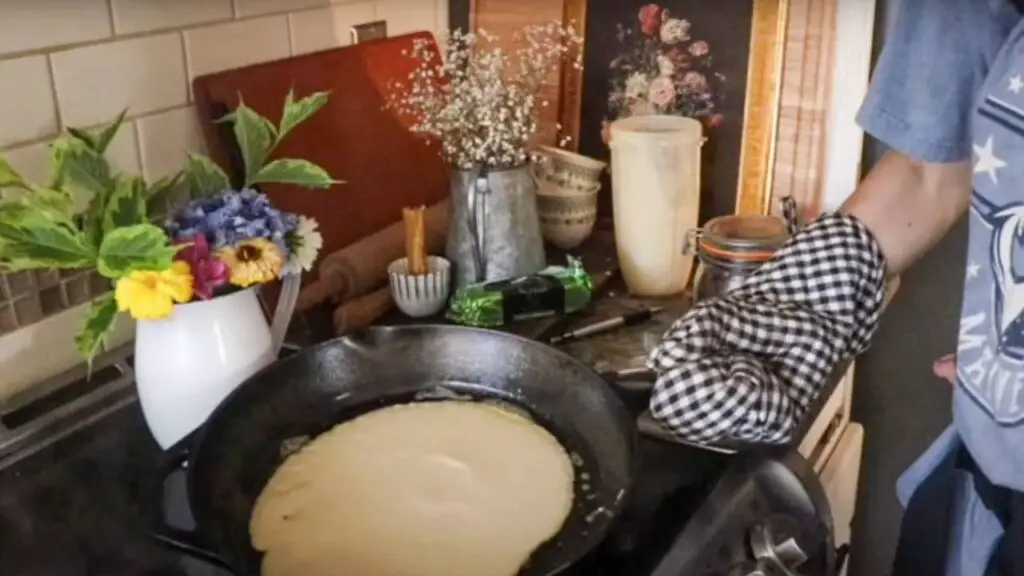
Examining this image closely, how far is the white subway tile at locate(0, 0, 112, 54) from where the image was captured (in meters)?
0.81

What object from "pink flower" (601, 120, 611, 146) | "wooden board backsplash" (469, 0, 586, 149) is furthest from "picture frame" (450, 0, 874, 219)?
"pink flower" (601, 120, 611, 146)

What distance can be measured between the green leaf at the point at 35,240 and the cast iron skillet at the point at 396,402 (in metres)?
0.16

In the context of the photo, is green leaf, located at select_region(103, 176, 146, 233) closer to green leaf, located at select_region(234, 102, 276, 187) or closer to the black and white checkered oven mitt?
green leaf, located at select_region(234, 102, 276, 187)

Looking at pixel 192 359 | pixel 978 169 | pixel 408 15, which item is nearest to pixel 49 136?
pixel 192 359

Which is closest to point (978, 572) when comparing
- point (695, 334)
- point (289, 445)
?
point (695, 334)

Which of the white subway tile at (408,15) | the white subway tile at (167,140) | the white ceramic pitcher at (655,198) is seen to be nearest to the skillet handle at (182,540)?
the white subway tile at (167,140)

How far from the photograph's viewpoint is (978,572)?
0.78 metres

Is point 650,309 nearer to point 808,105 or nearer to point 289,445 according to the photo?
point 808,105

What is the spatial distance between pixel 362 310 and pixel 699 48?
1.59 ft

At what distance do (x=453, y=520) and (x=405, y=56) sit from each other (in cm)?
65

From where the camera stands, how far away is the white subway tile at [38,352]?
0.85 meters

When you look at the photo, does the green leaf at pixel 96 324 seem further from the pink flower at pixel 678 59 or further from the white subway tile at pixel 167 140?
the pink flower at pixel 678 59

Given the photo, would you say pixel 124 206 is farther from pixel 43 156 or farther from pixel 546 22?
pixel 546 22

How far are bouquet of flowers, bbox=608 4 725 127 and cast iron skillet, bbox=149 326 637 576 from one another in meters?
0.43
